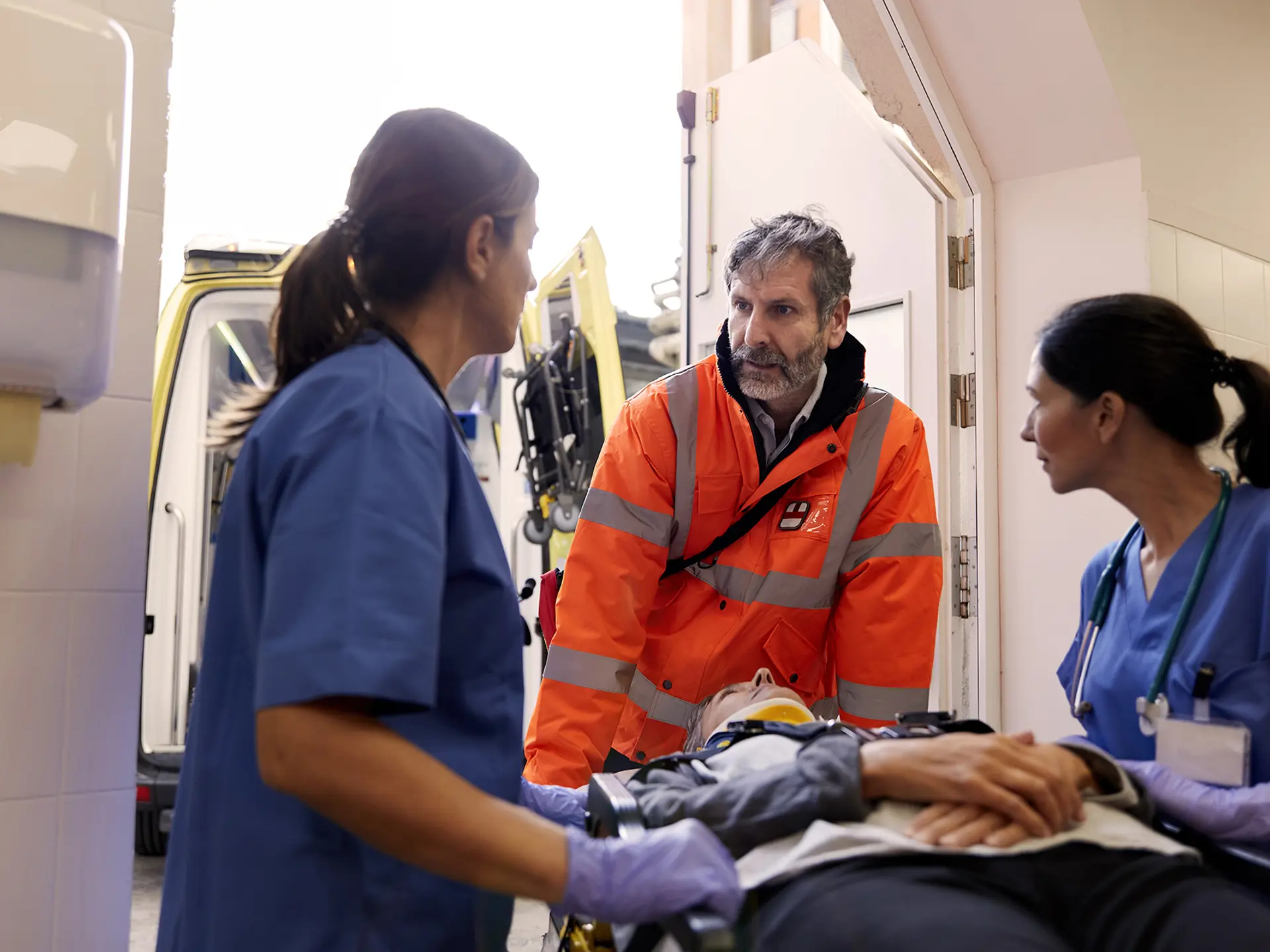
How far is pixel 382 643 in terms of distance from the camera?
90cm

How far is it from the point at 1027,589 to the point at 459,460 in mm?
2271

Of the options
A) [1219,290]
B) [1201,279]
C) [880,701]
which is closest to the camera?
[880,701]

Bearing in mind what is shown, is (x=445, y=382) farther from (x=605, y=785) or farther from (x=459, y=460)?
(x=605, y=785)

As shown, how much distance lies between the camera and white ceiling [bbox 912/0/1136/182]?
2.78 meters

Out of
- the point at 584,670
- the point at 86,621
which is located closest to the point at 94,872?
the point at 86,621

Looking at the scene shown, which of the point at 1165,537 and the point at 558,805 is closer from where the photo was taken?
the point at 558,805

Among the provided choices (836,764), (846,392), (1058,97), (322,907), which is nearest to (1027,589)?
(846,392)

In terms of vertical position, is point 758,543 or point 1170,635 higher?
point 758,543

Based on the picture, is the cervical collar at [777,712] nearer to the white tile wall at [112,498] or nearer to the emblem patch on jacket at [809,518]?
the emblem patch on jacket at [809,518]

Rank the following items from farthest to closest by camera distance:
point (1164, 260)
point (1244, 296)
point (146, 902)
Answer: point (146, 902)
point (1244, 296)
point (1164, 260)

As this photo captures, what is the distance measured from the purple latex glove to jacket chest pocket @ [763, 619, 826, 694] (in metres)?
0.70

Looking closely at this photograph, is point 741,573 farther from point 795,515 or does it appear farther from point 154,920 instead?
point 154,920

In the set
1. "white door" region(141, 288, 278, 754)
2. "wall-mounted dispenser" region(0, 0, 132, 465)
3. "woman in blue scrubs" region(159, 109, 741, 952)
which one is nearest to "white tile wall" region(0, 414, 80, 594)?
"wall-mounted dispenser" region(0, 0, 132, 465)

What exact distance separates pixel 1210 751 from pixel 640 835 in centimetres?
88
